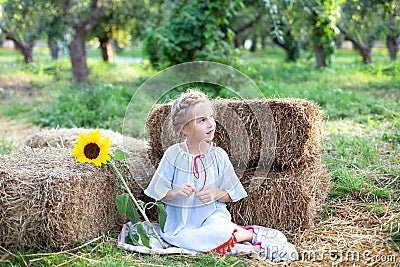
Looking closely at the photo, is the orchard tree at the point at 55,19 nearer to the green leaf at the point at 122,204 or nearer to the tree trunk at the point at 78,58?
the tree trunk at the point at 78,58

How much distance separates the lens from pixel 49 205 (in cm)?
296

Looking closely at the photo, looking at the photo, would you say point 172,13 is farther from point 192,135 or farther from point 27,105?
point 192,135

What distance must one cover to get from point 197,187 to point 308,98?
4.44 meters

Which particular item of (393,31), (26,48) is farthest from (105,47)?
(393,31)

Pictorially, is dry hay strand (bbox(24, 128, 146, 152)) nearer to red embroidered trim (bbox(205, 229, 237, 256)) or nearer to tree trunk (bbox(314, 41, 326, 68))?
red embroidered trim (bbox(205, 229, 237, 256))

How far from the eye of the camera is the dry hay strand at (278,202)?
3.31 meters

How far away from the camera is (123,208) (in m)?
3.05

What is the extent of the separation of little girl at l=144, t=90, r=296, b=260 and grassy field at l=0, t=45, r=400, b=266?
224 millimetres

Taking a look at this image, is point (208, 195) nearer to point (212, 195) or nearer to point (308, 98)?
point (212, 195)

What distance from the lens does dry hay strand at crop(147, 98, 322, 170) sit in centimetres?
338

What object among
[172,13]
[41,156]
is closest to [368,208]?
[41,156]

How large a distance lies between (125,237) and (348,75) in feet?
27.6

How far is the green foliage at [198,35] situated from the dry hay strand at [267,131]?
4404mm

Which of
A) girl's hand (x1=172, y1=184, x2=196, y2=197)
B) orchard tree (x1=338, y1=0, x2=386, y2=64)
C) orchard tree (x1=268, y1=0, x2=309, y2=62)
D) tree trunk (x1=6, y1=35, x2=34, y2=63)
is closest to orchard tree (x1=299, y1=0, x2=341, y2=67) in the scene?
orchard tree (x1=268, y1=0, x2=309, y2=62)
